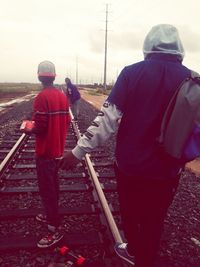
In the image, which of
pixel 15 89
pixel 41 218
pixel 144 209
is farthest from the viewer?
pixel 15 89

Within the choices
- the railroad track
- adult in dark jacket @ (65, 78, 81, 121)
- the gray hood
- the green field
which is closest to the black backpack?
the gray hood

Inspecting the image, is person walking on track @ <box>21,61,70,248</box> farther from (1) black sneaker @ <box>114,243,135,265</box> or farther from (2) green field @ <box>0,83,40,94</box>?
(2) green field @ <box>0,83,40,94</box>

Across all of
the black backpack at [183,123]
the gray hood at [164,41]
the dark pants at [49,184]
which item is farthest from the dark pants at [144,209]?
the dark pants at [49,184]

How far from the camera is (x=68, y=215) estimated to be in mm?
4805

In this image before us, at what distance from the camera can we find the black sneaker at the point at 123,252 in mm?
3361

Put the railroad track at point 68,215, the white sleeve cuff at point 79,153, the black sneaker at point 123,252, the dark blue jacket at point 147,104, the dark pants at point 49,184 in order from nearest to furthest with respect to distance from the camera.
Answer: the dark blue jacket at point 147,104
the white sleeve cuff at point 79,153
the black sneaker at point 123,252
the railroad track at point 68,215
the dark pants at point 49,184

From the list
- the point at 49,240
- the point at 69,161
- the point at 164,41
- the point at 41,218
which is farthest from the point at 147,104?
the point at 41,218

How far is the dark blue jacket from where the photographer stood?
2488 mm

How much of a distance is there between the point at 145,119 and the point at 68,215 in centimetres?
271

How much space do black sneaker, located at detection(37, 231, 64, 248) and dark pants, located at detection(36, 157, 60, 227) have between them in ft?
0.62

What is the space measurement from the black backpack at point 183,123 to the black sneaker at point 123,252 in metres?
1.40

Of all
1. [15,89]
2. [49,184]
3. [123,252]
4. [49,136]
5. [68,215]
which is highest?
[49,136]

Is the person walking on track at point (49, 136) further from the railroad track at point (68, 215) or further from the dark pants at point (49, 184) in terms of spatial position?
the railroad track at point (68, 215)

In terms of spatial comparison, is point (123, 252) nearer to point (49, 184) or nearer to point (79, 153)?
point (49, 184)
